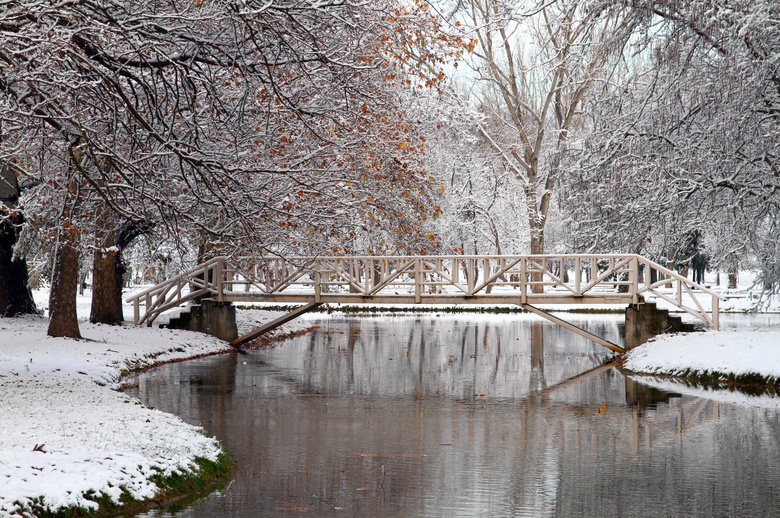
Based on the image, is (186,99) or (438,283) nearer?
(186,99)

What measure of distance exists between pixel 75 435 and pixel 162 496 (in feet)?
4.52

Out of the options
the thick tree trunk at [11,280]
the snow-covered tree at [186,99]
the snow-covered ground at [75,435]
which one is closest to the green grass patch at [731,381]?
the snow-covered tree at [186,99]

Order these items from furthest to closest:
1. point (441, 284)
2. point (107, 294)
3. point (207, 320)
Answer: point (207, 320), point (107, 294), point (441, 284)

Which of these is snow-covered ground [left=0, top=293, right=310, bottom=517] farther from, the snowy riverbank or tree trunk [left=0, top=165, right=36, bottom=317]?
the snowy riverbank

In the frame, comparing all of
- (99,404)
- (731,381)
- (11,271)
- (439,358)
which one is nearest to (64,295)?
(11,271)

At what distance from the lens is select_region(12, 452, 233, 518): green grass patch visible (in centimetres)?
608

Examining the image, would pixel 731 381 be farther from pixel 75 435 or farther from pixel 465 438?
pixel 75 435

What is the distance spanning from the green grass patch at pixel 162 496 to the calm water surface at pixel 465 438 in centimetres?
22

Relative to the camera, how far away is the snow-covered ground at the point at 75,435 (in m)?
6.45

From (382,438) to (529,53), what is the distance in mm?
32778

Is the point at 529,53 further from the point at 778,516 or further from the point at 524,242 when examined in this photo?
the point at 778,516

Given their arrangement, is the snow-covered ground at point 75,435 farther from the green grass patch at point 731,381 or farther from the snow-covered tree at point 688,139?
the snow-covered tree at point 688,139

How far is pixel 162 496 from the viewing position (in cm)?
712

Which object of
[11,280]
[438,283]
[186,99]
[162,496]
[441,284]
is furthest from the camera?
[11,280]
